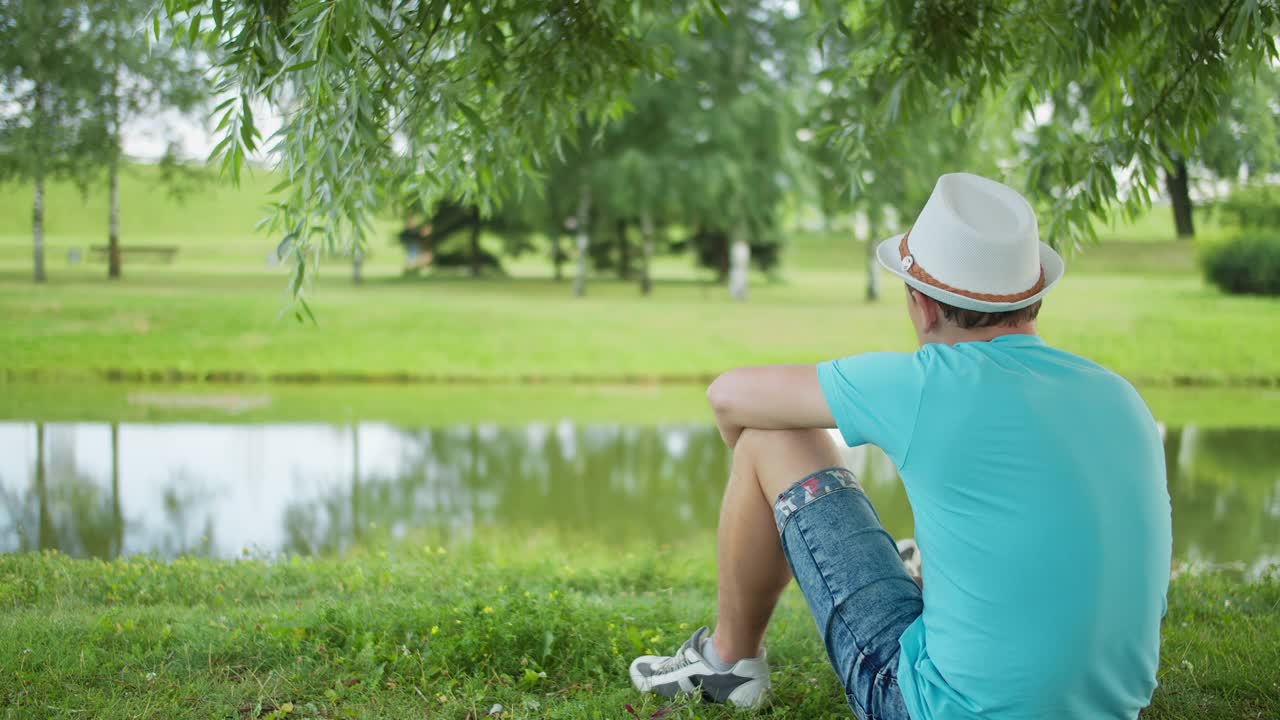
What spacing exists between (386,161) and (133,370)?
8.37 meters

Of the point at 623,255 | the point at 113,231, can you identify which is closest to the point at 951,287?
the point at 113,231

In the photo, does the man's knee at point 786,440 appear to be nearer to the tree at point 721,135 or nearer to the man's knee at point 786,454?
the man's knee at point 786,454

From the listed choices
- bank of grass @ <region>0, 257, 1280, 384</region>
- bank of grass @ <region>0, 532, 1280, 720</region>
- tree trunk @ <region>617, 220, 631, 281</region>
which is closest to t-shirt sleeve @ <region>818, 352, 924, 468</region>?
bank of grass @ <region>0, 532, 1280, 720</region>

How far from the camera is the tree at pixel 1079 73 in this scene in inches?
129

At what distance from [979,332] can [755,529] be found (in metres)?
0.64

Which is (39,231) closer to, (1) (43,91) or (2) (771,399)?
(1) (43,91)

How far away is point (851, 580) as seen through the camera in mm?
1847

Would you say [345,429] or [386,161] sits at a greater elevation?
[386,161]

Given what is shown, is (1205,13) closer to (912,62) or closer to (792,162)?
(912,62)

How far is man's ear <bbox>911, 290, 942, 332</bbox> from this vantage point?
1730 mm

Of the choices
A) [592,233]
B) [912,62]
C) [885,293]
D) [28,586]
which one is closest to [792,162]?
[885,293]

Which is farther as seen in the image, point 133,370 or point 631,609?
point 133,370

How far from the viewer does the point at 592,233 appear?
24109 mm

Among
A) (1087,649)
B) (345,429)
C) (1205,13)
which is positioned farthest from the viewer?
(345,429)
